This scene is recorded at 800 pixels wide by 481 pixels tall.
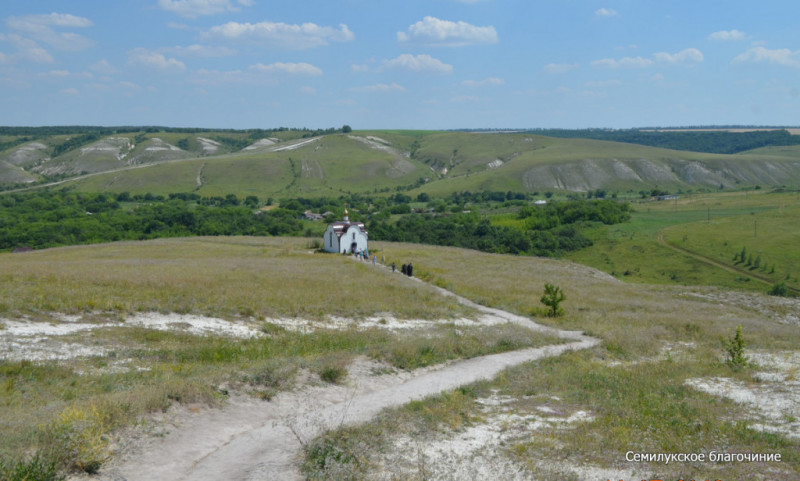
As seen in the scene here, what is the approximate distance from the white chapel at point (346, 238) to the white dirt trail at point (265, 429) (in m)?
34.7

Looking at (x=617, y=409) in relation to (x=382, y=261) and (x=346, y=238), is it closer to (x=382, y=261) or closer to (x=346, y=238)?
(x=382, y=261)

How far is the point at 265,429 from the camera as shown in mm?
11234

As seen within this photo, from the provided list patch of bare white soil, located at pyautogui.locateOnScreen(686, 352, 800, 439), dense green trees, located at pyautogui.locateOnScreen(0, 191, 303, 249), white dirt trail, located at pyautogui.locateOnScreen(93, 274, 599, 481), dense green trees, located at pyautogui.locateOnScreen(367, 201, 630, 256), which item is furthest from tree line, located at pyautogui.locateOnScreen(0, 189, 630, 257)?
white dirt trail, located at pyautogui.locateOnScreen(93, 274, 599, 481)

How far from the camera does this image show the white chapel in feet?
167

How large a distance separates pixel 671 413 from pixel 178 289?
67.9ft

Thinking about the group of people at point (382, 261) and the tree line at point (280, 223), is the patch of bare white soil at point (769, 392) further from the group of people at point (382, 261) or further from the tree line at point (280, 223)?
the tree line at point (280, 223)

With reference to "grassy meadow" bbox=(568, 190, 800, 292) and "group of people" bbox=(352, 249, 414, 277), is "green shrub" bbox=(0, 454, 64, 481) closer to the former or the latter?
"group of people" bbox=(352, 249, 414, 277)

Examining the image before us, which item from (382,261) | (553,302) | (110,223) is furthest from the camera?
(110,223)

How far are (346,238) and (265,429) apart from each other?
40.0 meters

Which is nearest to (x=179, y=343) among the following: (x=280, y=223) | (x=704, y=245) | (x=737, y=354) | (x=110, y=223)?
(x=737, y=354)

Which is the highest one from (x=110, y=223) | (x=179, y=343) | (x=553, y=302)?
(x=179, y=343)

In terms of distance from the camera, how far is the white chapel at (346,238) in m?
50.8

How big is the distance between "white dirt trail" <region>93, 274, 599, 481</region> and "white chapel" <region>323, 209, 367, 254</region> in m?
34.7

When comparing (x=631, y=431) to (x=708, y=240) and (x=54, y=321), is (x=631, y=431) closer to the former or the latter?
(x=54, y=321)
